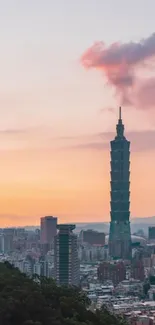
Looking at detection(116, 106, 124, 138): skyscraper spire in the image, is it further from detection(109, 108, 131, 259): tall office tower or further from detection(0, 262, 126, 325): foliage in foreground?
detection(0, 262, 126, 325): foliage in foreground

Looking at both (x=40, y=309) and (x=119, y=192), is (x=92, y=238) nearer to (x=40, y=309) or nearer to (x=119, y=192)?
(x=119, y=192)

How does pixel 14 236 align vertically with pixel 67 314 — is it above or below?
above

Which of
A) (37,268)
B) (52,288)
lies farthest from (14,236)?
(52,288)

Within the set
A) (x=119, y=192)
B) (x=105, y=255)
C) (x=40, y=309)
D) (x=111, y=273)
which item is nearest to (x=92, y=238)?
(x=105, y=255)

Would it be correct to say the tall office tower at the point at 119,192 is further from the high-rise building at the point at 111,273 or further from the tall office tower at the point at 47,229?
the high-rise building at the point at 111,273

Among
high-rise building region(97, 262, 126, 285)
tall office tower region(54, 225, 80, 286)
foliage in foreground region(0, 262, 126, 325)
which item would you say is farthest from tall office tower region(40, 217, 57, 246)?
foliage in foreground region(0, 262, 126, 325)

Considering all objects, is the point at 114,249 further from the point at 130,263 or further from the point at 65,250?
the point at 65,250

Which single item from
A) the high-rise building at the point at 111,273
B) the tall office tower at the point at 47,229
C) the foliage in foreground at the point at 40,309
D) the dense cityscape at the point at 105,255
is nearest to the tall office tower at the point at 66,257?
the dense cityscape at the point at 105,255
